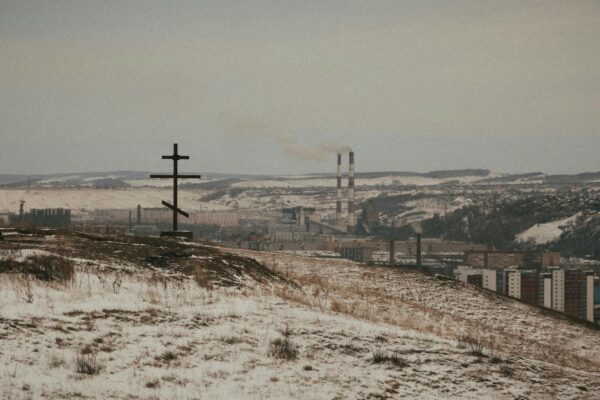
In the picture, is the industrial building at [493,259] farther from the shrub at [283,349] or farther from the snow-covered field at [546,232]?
the shrub at [283,349]

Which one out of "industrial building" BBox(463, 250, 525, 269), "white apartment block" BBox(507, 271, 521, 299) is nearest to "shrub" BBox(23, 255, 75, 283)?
"white apartment block" BBox(507, 271, 521, 299)

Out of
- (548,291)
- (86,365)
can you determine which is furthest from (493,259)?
(86,365)

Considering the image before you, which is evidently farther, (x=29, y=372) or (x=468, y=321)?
(x=468, y=321)

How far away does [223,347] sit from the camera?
1180cm

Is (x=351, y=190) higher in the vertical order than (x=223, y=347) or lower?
lower

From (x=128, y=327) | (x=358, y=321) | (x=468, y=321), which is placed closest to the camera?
(x=128, y=327)

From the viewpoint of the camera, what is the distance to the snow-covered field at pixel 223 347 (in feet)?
34.1

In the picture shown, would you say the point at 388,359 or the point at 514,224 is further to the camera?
the point at 514,224

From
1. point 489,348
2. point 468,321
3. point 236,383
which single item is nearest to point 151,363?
point 236,383

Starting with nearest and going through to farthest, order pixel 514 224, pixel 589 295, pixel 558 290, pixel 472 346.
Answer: pixel 472 346 < pixel 589 295 < pixel 558 290 < pixel 514 224

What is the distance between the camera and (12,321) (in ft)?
37.8

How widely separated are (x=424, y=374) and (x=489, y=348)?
2.51m

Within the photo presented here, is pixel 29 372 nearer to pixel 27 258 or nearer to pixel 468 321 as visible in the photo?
pixel 27 258

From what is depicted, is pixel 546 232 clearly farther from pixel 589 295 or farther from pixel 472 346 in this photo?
pixel 472 346
